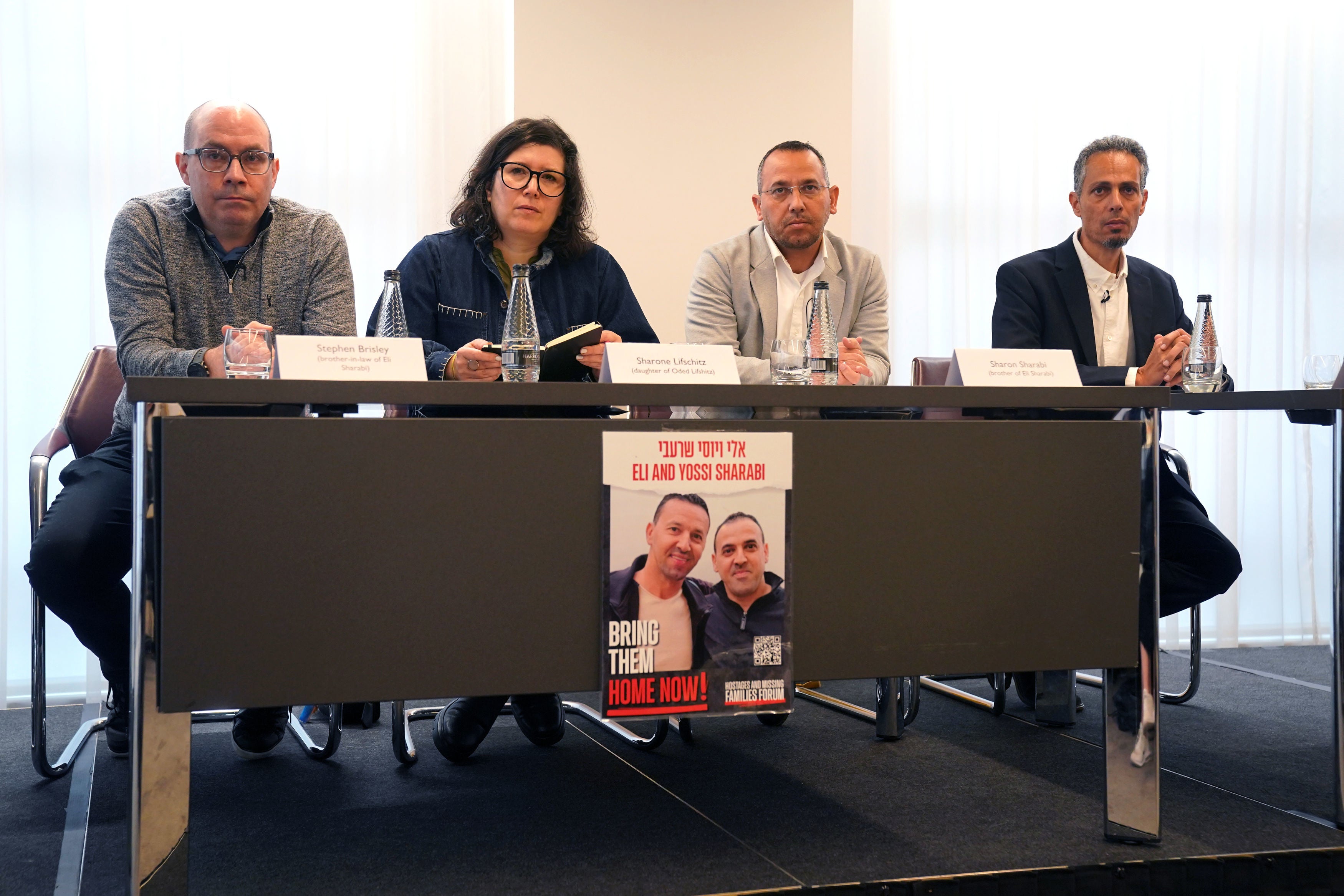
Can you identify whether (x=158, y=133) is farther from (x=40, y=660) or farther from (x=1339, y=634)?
(x=1339, y=634)

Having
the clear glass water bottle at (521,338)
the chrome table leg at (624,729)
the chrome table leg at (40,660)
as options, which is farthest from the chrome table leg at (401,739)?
the clear glass water bottle at (521,338)

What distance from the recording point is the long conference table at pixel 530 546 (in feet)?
4.00

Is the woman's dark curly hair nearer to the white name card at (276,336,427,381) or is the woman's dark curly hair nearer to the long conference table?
the long conference table

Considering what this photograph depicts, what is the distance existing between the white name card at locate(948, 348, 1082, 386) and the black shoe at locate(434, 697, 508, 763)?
1131 millimetres

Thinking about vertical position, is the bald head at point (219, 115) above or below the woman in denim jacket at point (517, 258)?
above

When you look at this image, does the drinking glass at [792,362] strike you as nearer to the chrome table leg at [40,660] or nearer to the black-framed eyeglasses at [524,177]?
the black-framed eyeglasses at [524,177]

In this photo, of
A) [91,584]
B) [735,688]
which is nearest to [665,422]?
[735,688]

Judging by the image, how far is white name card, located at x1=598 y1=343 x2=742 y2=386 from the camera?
140 centimetres

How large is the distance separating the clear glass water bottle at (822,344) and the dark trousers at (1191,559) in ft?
3.32

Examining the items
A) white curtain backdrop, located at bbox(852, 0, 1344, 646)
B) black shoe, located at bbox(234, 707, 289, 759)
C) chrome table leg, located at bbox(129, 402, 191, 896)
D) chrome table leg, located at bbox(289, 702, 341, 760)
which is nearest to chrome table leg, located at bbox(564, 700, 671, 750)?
chrome table leg, located at bbox(289, 702, 341, 760)

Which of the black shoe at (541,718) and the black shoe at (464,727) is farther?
the black shoe at (541,718)

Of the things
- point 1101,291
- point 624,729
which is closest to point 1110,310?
point 1101,291

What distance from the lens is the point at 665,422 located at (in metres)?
1.36

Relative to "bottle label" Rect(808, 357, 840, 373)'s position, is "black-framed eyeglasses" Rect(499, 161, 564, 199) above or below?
above
